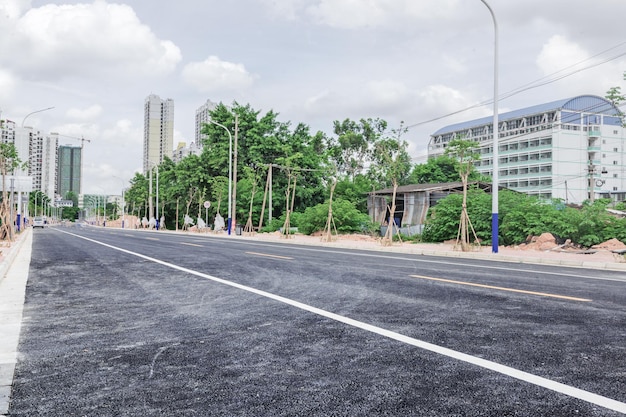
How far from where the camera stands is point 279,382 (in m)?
3.28

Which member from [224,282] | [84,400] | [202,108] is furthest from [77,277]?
[202,108]

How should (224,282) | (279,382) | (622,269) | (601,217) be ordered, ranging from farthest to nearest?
(601,217)
(622,269)
(224,282)
(279,382)

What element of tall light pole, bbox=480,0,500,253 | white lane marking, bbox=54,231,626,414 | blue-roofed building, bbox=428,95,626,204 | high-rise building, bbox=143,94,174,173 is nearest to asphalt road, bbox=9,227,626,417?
white lane marking, bbox=54,231,626,414

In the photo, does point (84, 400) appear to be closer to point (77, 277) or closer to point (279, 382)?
point (279, 382)

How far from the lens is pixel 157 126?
444 ft

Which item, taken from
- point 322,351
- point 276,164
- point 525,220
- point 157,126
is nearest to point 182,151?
point 157,126

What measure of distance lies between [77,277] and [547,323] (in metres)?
8.27

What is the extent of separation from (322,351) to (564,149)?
287 feet

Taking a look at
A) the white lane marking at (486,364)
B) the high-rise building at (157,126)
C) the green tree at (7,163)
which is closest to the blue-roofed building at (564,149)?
the green tree at (7,163)

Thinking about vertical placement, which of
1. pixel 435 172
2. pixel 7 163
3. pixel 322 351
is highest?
pixel 435 172

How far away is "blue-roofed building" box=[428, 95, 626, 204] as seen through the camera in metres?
80.6

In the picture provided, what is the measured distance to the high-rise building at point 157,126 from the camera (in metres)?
134

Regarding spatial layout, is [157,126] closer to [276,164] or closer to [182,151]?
[182,151]

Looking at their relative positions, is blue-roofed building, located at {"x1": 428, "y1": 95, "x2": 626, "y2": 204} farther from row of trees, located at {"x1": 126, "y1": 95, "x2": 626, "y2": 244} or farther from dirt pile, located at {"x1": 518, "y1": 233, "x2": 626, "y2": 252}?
dirt pile, located at {"x1": 518, "y1": 233, "x2": 626, "y2": 252}
